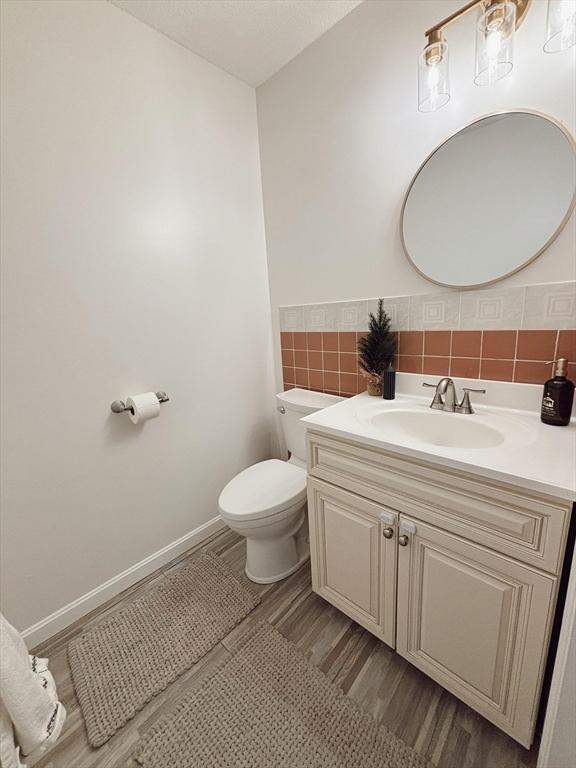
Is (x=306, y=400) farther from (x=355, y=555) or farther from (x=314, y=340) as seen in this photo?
(x=355, y=555)

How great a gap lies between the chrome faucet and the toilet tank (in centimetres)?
51

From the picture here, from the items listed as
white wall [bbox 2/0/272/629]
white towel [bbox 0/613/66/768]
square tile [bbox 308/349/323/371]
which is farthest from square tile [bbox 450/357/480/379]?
white towel [bbox 0/613/66/768]

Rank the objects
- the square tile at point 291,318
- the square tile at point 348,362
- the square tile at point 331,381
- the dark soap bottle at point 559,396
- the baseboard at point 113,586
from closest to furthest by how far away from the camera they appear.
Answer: the dark soap bottle at point 559,396 < the baseboard at point 113,586 < the square tile at point 348,362 < the square tile at point 331,381 < the square tile at point 291,318

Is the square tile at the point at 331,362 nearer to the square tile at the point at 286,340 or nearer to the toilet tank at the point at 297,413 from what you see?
the toilet tank at the point at 297,413

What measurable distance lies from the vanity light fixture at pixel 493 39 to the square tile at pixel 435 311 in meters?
0.64

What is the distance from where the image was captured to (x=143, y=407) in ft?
4.60

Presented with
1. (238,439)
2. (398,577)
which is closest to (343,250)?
(238,439)

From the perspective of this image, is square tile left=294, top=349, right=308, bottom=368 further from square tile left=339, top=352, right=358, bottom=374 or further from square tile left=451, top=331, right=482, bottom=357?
square tile left=451, top=331, right=482, bottom=357

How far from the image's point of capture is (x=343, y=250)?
1.53 meters

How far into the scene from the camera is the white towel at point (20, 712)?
514mm

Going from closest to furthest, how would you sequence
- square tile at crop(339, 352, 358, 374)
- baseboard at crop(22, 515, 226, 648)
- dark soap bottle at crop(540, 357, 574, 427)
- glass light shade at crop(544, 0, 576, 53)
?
1. glass light shade at crop(544, 0, 576, 53)
2. dark soap bottle at crop(540, 357, 574, 427)
3. baseboard at crop(22, 515, 226, 648)
4. square tile at crop(339, 352, 358, 374)

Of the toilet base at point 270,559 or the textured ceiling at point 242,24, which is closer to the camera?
the textured ceiling at point 242,24

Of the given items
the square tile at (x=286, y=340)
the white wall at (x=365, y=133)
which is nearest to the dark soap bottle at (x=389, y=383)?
the white wall at (x=365, y=133)

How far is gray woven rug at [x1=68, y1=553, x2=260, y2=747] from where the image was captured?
3.53 feet
